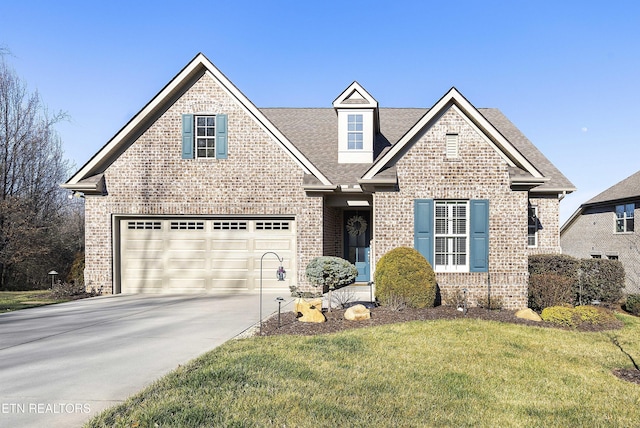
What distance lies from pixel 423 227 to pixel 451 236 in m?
0.84

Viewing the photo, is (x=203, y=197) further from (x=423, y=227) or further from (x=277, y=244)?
(x=423, y=227)

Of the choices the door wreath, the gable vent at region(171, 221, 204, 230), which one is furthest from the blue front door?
the gable vent at region(171, 221, 204, 230)

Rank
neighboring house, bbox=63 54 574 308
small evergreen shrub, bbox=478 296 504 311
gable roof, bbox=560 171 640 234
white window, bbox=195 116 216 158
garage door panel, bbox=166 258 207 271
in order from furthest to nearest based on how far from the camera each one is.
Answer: gable roof, bbox=560 171 640 234 → garage door panel, bbox=166 258 207 271 → white window, bbox=195 116 216 158 → neighboring house, bbox=63 54 574 308 → small evergreen shrub, bbox=478 296 504 311

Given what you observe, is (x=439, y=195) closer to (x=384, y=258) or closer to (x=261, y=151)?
(x=384, y=258)

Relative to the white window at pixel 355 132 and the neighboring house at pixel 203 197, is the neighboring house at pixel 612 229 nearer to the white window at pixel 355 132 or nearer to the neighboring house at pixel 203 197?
the neighboring house at pixel 203 197

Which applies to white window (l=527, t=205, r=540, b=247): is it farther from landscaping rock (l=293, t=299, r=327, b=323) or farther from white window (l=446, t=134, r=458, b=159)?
landscaping rock (l=293, t=299, r=327, b=323)

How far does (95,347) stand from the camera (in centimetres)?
737

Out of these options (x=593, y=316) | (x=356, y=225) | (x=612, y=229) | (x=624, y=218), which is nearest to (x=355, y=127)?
(x=356, y=225)

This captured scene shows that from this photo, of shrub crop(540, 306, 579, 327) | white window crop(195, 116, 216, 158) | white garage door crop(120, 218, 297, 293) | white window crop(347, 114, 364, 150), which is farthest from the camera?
white window crop(347, 114, 364, 150)

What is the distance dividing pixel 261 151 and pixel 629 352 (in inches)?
431

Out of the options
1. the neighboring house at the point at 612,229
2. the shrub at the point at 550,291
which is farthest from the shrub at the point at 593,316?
the neighboring house at the point at 612,229

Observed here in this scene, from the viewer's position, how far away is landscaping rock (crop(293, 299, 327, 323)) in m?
9.19

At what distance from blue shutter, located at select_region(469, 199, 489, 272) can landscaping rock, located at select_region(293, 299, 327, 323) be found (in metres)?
4.75

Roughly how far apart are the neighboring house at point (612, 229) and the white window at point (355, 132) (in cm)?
1371
